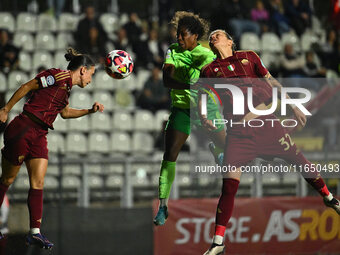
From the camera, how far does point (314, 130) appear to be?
12695 millimetres

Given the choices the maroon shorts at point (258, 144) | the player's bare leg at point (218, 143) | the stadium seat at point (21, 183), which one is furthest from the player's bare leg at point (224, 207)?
the stadium seat at point (21, 183)

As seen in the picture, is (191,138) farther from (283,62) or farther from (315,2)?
(315,2)

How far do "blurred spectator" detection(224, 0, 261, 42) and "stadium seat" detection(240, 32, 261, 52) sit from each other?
11 centimetres

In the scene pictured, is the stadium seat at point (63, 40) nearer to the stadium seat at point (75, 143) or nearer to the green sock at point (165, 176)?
the stadium seat at point (75, 143)

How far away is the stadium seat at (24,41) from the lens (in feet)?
47.2

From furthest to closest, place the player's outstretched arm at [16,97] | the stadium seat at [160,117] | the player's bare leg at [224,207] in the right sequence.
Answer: the stadium seat at [160,117], the player's bare leg at [224,207], the player's outstretched arm at [16,97]

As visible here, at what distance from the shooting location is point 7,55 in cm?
1380

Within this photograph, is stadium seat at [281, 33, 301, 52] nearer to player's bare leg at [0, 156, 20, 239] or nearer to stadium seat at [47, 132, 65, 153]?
stadium seat at [47, 132, 65, 153]

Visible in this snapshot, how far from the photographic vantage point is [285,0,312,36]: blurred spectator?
15273 mm

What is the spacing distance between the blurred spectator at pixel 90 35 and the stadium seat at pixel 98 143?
159 cm

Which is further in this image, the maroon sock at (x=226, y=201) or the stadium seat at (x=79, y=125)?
the stadium seat at (x=79, y=125)

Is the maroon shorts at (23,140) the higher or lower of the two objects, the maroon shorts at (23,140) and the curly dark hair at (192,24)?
the lower

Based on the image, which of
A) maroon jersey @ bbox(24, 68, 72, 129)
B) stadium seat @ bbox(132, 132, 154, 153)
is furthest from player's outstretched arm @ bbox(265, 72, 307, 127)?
stadium seat @ bbox(132, 132, 154, 153)

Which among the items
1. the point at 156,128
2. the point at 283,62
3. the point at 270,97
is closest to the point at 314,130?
the point at 283,62
